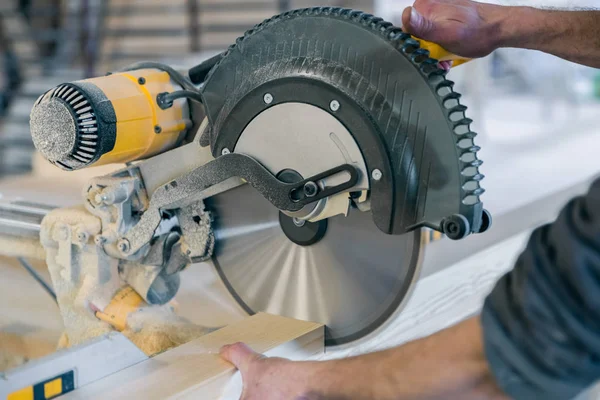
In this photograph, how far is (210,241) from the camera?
151 cm

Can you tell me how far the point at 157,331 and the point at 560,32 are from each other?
1.07 metres

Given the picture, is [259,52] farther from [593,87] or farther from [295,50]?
[593,87]

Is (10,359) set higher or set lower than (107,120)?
lower

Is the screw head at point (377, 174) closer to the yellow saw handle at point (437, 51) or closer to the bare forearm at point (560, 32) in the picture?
the yellow saw handle at point (437, 51)

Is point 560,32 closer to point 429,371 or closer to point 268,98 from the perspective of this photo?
point 268,98

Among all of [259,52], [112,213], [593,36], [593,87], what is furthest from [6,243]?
[593,87]

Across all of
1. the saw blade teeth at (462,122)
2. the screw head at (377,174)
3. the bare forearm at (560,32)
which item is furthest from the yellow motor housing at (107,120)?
the bare forearm at (560,32)

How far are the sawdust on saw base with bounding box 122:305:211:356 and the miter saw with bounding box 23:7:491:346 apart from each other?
0.04 meters

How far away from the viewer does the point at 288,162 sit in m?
1.27

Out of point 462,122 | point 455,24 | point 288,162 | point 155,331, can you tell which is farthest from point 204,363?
point 455,24

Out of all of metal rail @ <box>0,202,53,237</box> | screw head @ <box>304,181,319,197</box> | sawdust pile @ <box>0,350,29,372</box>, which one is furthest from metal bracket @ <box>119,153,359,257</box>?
sawdust pile @ <box>0,350,29,372</box>

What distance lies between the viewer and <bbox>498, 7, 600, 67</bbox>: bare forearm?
1.50 meters

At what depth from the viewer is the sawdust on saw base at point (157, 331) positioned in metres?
1.50

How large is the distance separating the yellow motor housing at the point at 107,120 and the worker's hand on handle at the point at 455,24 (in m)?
0.50
